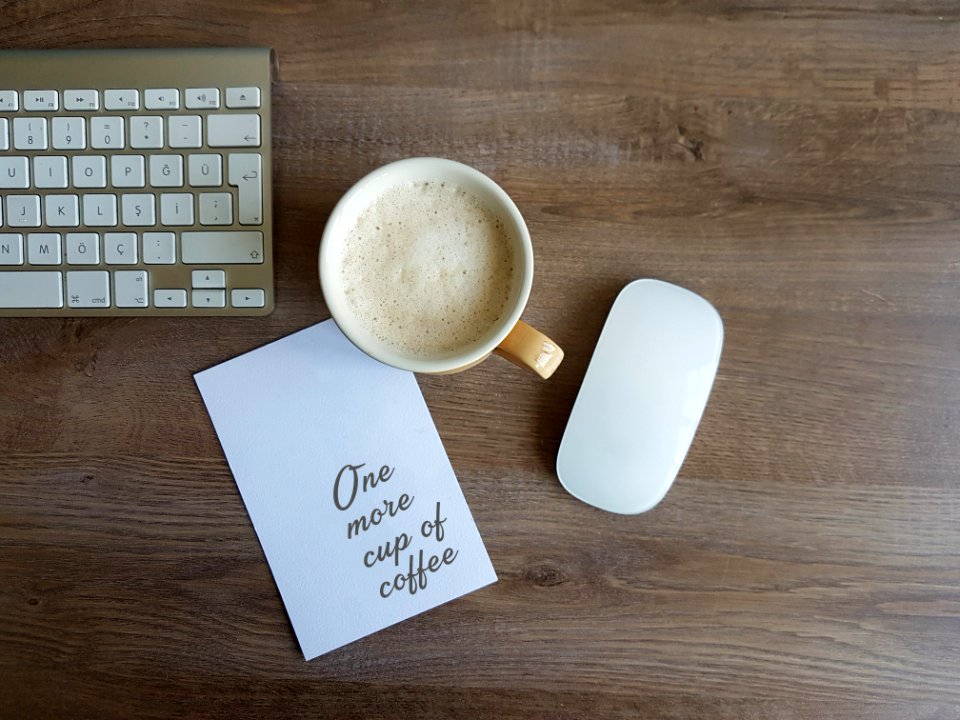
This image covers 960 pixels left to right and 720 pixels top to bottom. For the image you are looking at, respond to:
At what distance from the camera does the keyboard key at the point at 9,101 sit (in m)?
0.52

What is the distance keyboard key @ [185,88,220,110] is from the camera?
1.68ft

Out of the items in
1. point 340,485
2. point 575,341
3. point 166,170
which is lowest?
point 340,485

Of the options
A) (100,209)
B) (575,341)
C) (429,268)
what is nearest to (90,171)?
(100,209)

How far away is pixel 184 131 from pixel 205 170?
31 millimetres

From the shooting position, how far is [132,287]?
0.52 metres

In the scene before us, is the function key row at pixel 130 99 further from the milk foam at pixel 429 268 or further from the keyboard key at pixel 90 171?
the milk foam at pixel 429 268

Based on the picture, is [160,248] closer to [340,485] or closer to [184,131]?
[184,131]

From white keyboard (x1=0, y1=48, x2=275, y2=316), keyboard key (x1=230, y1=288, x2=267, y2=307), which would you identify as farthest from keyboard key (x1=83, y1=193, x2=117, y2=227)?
keyboard key (x1=230, y1=288, x2=267, y2=307)

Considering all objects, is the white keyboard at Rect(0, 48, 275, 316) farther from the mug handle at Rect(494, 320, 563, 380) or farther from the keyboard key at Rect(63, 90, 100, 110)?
the mug handle at Rect(494, 320, 563, 380)

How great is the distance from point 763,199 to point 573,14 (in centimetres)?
20

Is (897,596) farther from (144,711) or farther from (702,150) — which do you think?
(144,711)

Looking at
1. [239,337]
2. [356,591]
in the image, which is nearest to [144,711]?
[356,591]

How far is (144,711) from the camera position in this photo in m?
0.56

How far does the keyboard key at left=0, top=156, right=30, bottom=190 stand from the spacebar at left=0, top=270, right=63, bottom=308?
0.06 metres
